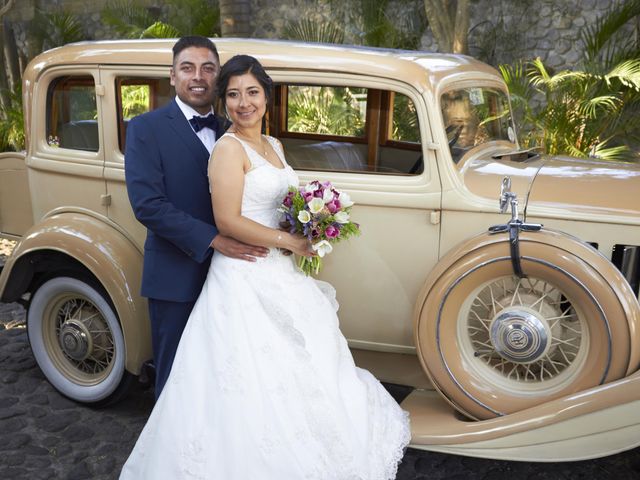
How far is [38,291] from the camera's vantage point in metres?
3.70

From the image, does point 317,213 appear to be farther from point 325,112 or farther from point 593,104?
point 593,104

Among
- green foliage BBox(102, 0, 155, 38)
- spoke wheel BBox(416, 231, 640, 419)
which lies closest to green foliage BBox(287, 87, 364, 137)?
spoke wheel BBox(416, 231, 640, 419)

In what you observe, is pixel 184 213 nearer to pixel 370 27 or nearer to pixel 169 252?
pixel 169 252

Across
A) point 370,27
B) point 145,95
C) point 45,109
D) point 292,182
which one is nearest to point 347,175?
point 292,182

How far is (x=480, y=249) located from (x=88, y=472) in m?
2.05

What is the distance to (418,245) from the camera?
9.77 feet

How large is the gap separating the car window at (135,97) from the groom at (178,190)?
21.6 inches

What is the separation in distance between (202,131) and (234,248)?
1.93 feet

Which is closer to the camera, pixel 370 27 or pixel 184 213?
pixel 184 213

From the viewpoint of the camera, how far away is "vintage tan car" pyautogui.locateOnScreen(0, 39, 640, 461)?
8.29 feet

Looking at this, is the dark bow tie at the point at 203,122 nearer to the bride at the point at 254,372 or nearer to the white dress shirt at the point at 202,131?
the white dress shirt at the point at 202,131

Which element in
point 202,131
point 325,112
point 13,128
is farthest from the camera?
point 13,128

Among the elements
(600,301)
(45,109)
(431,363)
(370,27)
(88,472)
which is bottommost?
(88,472)

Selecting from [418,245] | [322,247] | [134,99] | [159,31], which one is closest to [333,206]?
[322,247]
